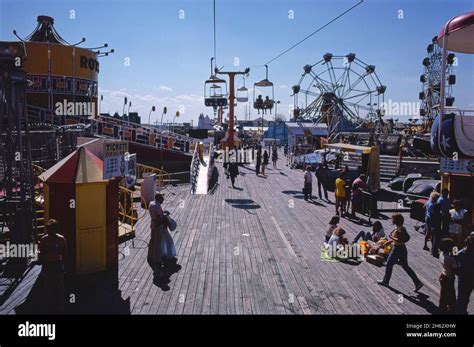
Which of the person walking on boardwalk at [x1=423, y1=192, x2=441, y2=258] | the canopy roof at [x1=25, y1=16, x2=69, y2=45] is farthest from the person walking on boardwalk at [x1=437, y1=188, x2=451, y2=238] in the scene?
the canopy roof at [x1=25, y1=16, x2=69, y2=45]

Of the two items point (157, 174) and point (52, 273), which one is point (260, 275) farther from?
point (157, 174)

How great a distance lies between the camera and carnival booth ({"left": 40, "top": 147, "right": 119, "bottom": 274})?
28.9 feet

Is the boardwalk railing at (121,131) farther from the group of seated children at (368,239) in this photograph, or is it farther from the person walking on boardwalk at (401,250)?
the person walking on boardwalk at (401,250)

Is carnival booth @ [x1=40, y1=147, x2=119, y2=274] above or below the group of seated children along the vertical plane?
above

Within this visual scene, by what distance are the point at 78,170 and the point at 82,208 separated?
2.73ft

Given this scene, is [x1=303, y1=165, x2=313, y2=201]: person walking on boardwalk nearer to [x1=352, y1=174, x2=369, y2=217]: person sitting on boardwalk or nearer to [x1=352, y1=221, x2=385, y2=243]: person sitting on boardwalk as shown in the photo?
[x1=352, y1=174, x2=369, y2=217]: person sitting on boardwalk

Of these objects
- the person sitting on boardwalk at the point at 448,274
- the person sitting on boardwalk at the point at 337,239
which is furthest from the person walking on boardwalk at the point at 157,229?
the person sitting on boardwalk at the point at 448,274

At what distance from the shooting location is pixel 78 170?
8977mm

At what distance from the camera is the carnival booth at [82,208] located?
8812mm

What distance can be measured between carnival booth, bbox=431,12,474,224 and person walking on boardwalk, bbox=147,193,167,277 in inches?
285

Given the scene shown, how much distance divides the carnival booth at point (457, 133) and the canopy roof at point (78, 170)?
8.44 meters
